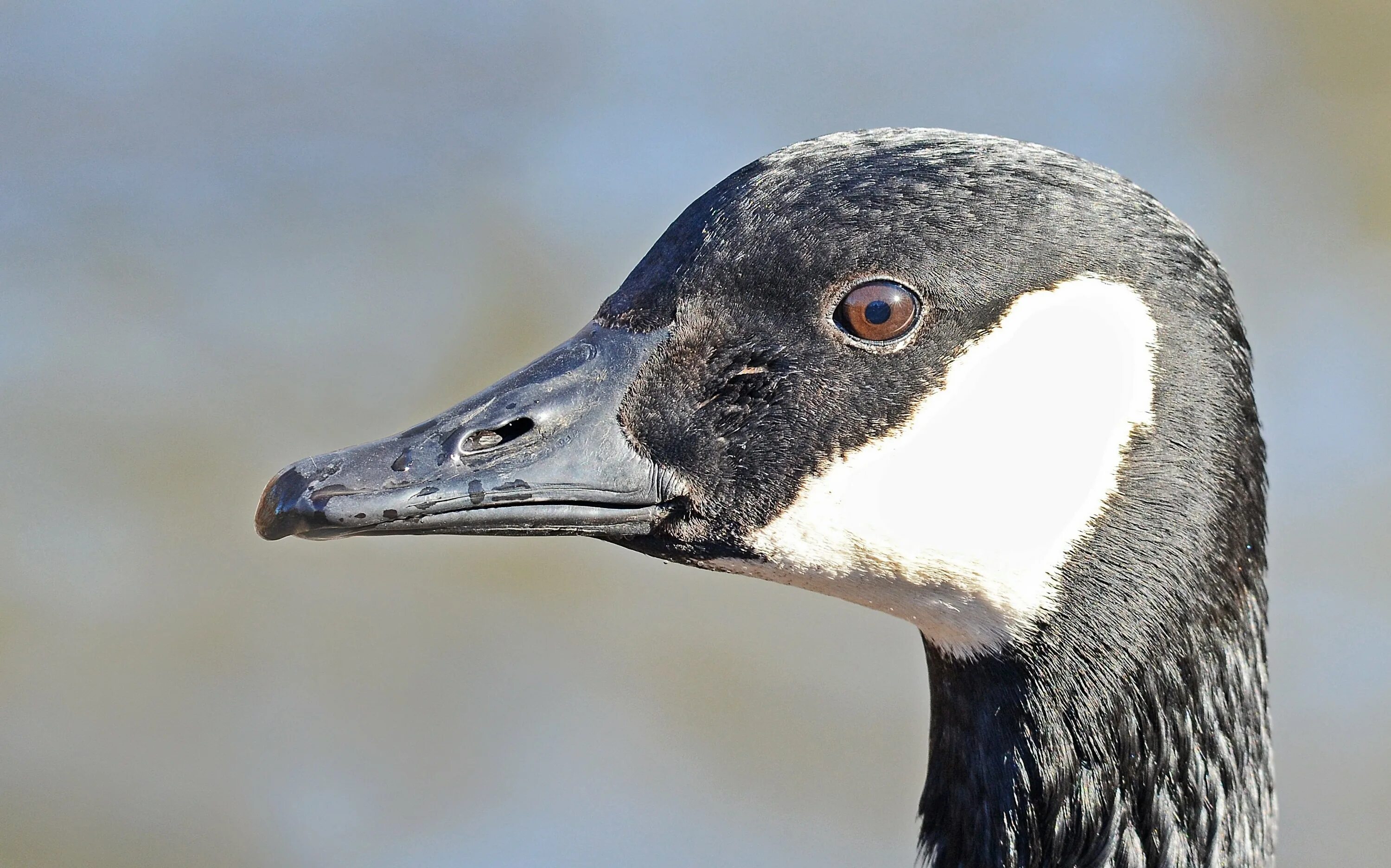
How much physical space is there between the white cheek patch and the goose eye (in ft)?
0.36

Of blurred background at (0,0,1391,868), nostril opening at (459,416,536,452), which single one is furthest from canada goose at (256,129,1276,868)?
blurred background at (0,0,1391,868)

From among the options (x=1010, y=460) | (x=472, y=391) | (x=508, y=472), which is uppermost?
(x=472, y=391)

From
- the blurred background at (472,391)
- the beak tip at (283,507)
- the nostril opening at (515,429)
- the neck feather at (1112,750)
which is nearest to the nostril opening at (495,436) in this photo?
the nostril opening at (515,429)

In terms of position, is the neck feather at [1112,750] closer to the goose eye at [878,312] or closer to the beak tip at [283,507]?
the goose eye at [878,312]

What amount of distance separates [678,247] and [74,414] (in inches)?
214

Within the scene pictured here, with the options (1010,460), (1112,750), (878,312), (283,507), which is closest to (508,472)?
(283,507)

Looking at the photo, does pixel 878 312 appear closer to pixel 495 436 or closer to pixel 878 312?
pixel 878 312

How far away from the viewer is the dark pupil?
2.27 meters

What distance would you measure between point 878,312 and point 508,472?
0.65 meters

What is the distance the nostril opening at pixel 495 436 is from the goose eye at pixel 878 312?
538 mm

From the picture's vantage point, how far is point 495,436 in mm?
2281

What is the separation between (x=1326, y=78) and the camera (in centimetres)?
844

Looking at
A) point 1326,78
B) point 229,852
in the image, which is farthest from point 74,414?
point 1326,78

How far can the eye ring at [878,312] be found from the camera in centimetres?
226
